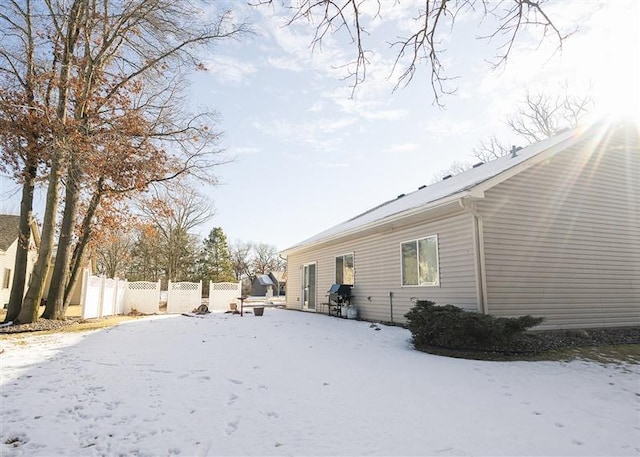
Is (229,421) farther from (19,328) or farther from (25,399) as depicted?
(19,328)

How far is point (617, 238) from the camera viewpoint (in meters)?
9.53

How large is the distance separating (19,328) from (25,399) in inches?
264

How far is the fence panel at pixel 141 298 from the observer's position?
15875 mm

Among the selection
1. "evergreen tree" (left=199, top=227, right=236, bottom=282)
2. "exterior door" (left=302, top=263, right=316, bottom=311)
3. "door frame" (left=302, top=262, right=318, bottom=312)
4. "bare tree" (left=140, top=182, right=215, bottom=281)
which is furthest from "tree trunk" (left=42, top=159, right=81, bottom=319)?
"evergreen tree" (left=199, top=227, right=236, bottom=282)

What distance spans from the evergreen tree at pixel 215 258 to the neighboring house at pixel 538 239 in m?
26.6

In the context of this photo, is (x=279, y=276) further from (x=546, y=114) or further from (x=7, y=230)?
(x=546, y=114)

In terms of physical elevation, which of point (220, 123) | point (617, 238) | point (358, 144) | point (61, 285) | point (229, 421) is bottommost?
point (229, 421)

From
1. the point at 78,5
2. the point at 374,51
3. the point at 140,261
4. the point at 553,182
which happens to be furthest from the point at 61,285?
the point at 140,261

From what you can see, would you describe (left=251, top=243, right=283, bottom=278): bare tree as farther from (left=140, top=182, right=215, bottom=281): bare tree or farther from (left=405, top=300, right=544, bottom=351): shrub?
(left=405, top=300, right=544, bottom=351): shrub

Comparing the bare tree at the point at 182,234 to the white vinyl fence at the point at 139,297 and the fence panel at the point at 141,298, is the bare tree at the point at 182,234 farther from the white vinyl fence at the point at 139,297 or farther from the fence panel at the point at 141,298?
the fence panel at the point at 141,298

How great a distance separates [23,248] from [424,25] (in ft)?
37.8

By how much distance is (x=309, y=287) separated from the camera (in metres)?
16.7

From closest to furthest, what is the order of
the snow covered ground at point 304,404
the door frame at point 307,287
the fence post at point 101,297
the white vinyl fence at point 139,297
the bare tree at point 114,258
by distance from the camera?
1. the snow covered ground at point 304,404
2. the fence post at point 101,297
3. the white vinyl fence at point 139,297
4. the door frame at point 307,287
5. the bare tree at point 114,258

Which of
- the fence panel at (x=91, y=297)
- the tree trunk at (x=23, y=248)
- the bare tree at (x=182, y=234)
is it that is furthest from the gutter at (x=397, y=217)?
the bare tree at (x=182, y=234)
